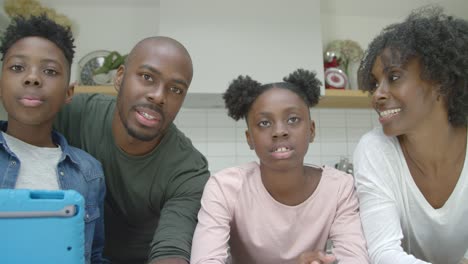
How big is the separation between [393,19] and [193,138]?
1.63 meters

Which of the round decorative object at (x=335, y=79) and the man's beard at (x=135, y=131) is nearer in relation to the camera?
the man's beard at (x=135, y=131)

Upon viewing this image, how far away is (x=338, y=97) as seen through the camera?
210 centimetres

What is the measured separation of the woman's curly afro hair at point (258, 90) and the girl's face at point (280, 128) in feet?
0.09

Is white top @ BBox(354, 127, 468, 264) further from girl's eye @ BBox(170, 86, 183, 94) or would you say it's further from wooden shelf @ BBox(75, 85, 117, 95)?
wooden shelf @ BBox(75, 85, 117, 95)

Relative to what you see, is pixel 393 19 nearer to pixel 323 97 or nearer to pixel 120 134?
pixel 323 97

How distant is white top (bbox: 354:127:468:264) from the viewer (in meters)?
0.88

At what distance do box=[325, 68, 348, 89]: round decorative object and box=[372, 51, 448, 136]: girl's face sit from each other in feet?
3.99

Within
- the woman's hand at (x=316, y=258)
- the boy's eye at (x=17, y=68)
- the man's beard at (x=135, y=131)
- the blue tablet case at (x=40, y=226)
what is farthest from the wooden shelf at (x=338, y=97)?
the blue tablet case at (x=40, y=226)

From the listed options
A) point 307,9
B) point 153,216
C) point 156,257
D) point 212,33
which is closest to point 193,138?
point 212,33

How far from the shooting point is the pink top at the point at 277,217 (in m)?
0.93

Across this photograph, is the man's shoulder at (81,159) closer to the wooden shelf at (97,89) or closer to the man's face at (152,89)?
the man's face at (152,89)

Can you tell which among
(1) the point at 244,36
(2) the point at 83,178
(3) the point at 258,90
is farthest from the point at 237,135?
(2) the point at 83,178

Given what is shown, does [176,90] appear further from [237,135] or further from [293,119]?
[237,135]

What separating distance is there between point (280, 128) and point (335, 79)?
136 centimetres
